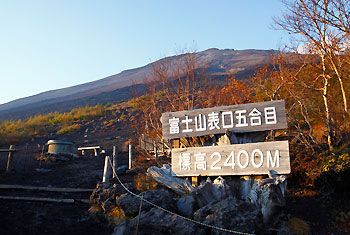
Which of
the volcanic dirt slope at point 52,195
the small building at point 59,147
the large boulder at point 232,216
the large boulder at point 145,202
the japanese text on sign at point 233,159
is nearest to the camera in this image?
the large boulder at point 232,216

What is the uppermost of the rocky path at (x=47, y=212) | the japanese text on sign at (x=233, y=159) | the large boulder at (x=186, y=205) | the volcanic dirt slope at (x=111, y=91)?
the volcanic dirt slope at (x=111, y=91)

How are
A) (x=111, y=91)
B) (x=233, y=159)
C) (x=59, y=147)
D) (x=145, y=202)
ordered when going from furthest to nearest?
1. (x=111, y=91)
2. (x=59, y=147)
3. (x=145, y=202)
4. (x=233, y=159)

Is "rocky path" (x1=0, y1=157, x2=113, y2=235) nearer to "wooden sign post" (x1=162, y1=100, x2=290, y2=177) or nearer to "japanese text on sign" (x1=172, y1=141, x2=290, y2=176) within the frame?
"japanese text on sign" (x1=172, y1=141, x2=290, y2=176)

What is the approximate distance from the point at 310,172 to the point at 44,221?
7.48 meters

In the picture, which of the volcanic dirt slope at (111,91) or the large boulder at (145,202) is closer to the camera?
the large boulder at (145,202)

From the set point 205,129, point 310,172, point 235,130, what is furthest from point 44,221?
point 310,172

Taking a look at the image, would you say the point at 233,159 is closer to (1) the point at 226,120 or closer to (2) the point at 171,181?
(1) the point at 226,120

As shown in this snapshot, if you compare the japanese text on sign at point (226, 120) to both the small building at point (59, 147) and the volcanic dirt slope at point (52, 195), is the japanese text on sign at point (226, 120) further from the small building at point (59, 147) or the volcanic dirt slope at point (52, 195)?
the small building at point (59, 147)

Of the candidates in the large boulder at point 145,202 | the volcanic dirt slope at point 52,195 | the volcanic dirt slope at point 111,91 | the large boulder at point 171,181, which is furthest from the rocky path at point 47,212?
the volcanic dirt slope at point 111,91

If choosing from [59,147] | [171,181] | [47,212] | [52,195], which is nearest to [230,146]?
[171,181]

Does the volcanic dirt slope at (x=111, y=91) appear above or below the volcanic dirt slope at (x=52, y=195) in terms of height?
above

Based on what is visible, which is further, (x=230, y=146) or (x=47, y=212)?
(x=47, y=212)

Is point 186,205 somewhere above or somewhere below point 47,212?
above

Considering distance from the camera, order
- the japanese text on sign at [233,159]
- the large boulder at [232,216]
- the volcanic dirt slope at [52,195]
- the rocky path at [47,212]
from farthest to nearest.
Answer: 1. the volcanic dirt slope at [52,195]
2. the rocky path at [47,212]
3. the japanese text on sign at [233,159]
4. the large boulder at [232,216]
